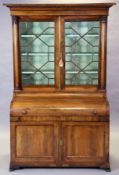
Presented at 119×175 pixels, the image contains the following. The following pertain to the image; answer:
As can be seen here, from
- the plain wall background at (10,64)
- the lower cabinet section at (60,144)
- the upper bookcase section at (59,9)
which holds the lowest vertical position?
the lower cabinet section at (60,144)

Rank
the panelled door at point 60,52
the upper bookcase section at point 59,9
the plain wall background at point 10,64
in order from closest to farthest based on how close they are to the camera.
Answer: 1. the upper bookcase section at point 59,9
2. the panelled door at point 60,52
3. the plain wall background at point 10,64

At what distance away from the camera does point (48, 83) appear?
428cm

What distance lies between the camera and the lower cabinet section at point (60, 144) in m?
3.99

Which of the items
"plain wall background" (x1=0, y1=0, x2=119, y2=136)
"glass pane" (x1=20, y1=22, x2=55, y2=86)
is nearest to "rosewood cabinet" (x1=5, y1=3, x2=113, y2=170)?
"glass pane" (x1=20, y1=22, x2=55, y2=86)

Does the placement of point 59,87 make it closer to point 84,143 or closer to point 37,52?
point 37,52

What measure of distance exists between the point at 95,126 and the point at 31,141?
75 cm

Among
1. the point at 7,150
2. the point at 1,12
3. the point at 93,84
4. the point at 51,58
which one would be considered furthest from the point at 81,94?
the point at 1,12

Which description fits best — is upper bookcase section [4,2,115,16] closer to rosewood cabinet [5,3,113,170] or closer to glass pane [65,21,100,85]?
rosewood cabinet [5,3,113,170]

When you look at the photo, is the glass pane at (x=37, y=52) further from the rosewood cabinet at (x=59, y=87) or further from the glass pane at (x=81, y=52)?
the glass pane at (x=81, y=52)

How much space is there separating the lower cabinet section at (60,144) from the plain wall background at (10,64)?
4.50 ft

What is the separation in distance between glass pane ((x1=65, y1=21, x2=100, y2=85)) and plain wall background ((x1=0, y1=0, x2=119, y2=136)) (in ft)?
3.27

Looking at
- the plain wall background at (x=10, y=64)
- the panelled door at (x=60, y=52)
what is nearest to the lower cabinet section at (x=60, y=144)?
the panelled door at (x=60, y=52)

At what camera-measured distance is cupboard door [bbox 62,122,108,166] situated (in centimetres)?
399

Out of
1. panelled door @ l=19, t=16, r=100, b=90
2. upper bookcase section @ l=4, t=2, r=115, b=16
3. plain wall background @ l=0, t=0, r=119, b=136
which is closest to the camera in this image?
upper bookcase section @ l=4, t=2, r=115, b=16
